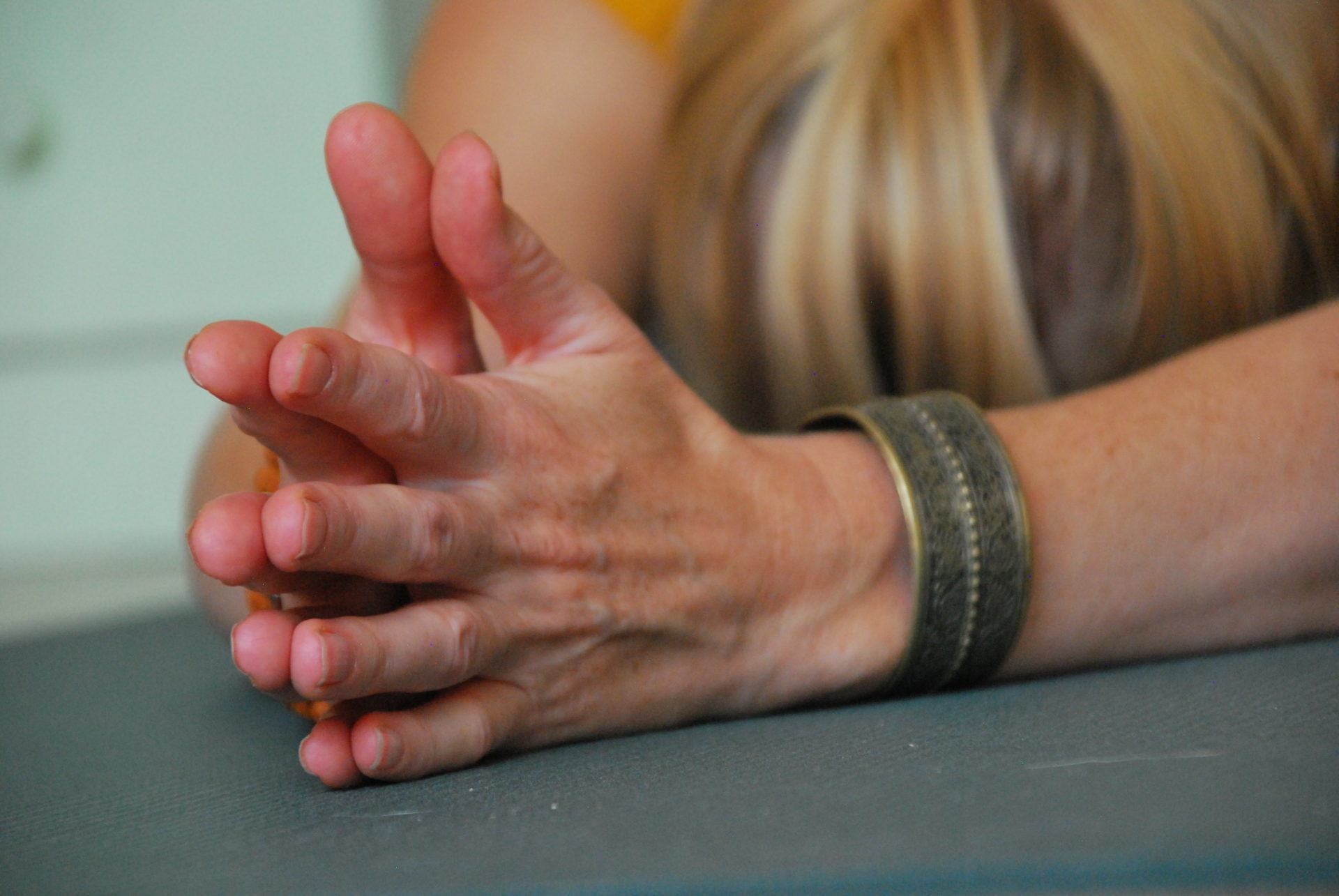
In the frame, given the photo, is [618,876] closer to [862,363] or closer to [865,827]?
[865,827]

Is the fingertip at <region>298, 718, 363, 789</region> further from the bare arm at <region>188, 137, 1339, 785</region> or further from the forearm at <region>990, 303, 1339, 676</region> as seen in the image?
the forearm at <region>990, 303, 1339, 676</region>

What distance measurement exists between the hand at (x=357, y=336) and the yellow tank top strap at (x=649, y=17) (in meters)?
0.60

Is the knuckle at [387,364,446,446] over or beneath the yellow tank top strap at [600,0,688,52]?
beneath

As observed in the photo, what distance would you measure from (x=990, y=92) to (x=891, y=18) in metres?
0.08

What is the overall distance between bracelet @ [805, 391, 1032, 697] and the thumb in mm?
138

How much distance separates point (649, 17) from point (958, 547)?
69 cm

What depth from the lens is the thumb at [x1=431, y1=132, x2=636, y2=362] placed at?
0.41 metres

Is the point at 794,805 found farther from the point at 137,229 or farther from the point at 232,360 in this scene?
the point at 137,229

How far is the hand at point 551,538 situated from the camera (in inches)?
14.2

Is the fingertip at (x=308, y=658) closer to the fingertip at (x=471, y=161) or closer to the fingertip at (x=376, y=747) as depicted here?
the fingertip at (x=376, y=747)

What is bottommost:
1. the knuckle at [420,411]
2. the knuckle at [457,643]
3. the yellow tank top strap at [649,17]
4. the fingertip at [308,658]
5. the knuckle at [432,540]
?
the knuckle at [457,643]

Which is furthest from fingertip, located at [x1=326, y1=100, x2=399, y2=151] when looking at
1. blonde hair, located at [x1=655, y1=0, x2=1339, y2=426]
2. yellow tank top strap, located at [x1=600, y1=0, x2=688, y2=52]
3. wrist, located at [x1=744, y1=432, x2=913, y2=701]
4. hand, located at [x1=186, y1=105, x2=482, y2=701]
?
yellow tank top strap, located at [x1=600, y1=0, x2=688, y2=52]

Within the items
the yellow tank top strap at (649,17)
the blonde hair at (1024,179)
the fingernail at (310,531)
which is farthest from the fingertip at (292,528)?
the yellow tank top strap at (649,17)

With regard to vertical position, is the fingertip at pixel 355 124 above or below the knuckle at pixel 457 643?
above
